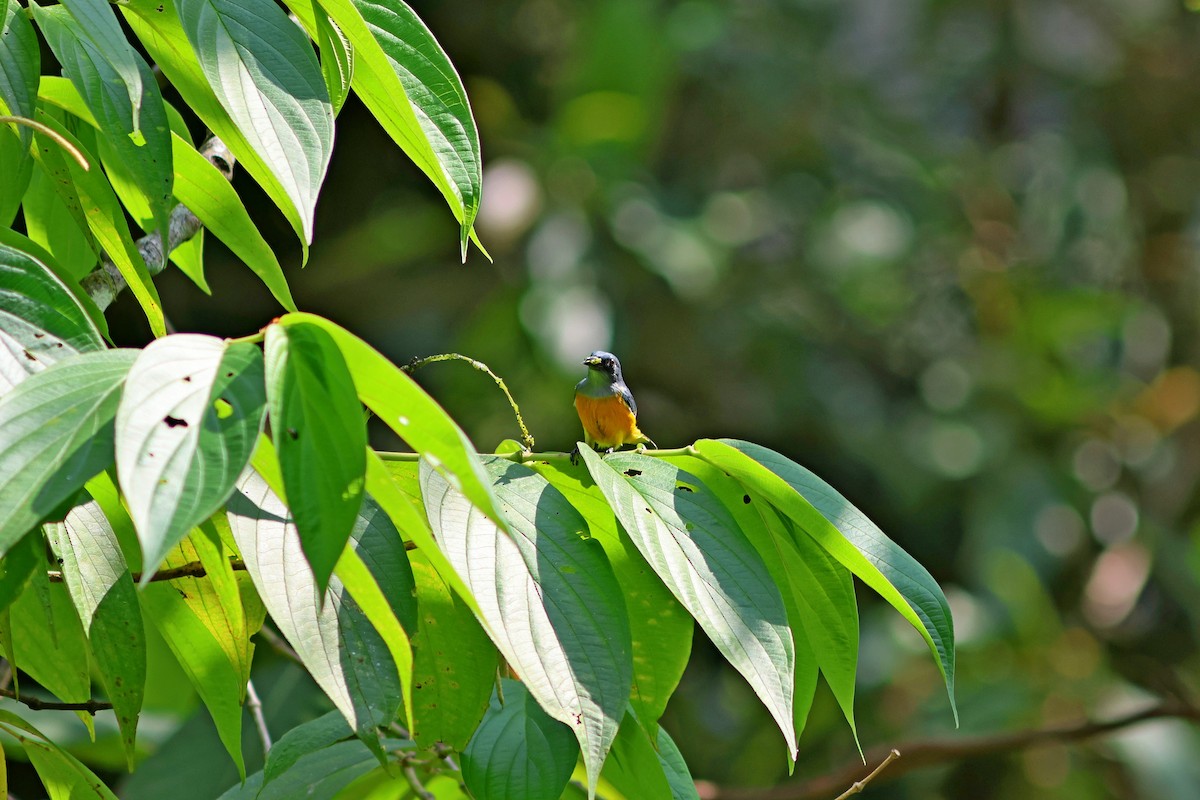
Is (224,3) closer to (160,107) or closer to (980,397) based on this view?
(160,107)

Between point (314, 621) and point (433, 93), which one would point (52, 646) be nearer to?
point (314, 621)

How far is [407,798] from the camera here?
1.09m

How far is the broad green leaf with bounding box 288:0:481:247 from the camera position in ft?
2.74

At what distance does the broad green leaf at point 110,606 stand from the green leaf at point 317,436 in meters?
0.26

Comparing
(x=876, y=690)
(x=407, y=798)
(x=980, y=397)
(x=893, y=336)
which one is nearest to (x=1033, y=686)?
(x=876, y=690)

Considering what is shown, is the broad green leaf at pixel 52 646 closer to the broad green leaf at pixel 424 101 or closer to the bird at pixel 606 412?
the broad green leaf at pixel 424 101

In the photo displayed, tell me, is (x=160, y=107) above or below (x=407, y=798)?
above

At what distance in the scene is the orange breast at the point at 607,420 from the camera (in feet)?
5.65

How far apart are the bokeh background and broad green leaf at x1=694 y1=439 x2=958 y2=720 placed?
95.9 inches

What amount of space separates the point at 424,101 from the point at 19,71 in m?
0.27

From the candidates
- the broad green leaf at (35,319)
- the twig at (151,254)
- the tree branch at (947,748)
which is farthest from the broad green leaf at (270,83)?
the tree branch at (947,748)

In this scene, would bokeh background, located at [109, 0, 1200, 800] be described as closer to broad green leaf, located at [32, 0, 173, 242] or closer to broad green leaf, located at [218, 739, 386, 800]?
broad green leaf, located at [218, 739, 386, 800]

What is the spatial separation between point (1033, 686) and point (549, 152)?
7.82ft

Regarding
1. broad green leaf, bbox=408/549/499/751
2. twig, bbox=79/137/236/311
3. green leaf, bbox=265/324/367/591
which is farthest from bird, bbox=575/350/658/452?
green leaf, bbox=265/324/367/591
